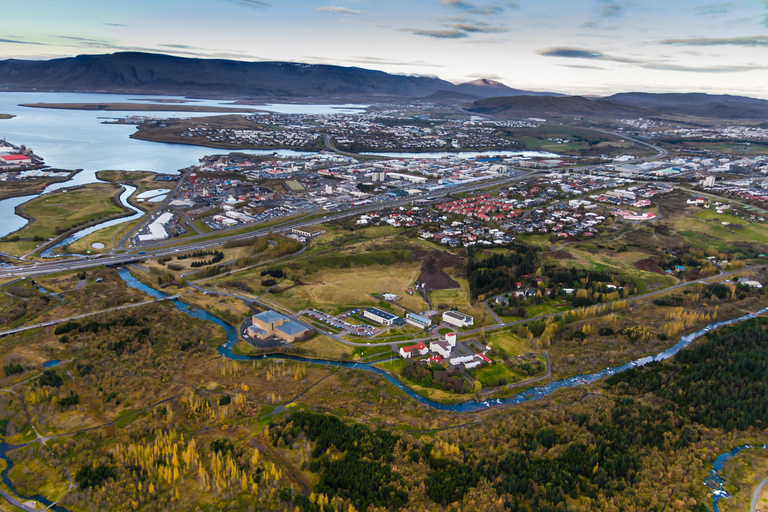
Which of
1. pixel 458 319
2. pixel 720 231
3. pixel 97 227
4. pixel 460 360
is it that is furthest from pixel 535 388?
pixel 97 227

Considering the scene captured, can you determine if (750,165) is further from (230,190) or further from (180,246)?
(180,246)

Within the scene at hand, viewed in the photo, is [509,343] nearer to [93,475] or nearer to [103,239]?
[93,475]

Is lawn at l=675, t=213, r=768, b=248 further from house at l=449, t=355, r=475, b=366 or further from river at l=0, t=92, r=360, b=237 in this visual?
river at l=0, t=92, r=360, b=237

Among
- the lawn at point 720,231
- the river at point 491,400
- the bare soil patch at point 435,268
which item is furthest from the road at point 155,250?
the lawn at point 720,231

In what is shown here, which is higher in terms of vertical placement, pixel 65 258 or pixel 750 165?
pixel 750 165

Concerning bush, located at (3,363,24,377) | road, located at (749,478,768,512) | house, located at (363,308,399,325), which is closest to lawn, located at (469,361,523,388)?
house, located at (363,308,399,325)

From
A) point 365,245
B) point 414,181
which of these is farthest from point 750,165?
point 365,245

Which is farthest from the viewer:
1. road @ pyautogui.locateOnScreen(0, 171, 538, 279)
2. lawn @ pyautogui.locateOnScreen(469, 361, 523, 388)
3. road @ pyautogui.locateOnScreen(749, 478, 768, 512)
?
road @ pyautogui.locateOnScreen(0, 171, 538, 279)
